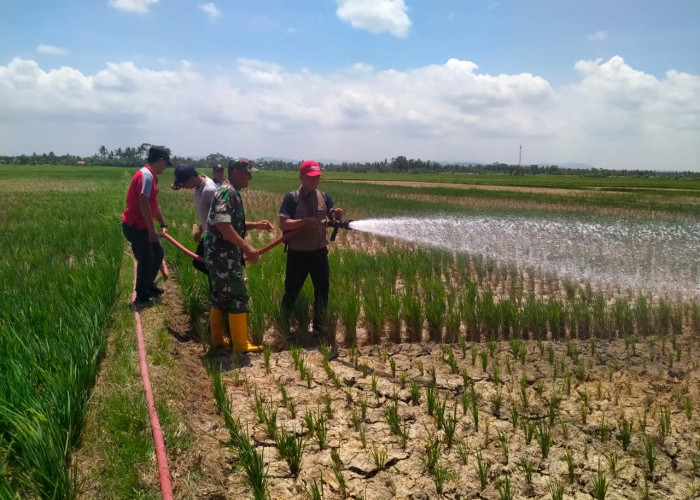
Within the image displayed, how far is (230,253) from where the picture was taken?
4113mm

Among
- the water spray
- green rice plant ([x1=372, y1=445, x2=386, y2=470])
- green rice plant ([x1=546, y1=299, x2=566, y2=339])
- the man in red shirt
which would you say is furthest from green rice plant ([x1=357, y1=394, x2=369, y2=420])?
the water spray

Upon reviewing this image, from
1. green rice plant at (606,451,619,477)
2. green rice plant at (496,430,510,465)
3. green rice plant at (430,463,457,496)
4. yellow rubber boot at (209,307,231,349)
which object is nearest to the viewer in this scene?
green rice plant at (430,463,457,496)

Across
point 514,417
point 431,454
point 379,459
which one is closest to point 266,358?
point 379,459

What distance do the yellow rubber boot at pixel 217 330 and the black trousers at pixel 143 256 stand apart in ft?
4.45

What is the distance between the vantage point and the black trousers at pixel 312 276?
457 centimetres

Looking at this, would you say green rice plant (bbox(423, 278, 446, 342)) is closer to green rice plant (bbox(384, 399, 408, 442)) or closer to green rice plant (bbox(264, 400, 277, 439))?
green rice plant (bbox(384, 399, 408, 442))

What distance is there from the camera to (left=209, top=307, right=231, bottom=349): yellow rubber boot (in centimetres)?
438

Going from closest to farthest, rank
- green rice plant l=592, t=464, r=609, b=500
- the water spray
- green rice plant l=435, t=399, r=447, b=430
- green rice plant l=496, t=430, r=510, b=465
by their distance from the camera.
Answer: green rice plant l=592, t=464, r=609, b=500 < green rice plant l=496, t=430, r=510, b=465 < green rice plant l=435, t=399, r=447, b=430 < the water spray

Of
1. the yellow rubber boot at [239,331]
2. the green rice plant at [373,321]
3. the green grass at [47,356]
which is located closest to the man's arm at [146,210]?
the green grass at [47,356]

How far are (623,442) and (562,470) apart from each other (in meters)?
0.55

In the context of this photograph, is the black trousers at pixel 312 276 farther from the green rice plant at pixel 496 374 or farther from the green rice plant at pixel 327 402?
the green rice plant at pixel 496 374

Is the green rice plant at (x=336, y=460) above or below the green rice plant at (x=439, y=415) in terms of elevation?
below

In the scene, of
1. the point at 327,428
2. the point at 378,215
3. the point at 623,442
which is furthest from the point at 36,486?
the point at 378,215

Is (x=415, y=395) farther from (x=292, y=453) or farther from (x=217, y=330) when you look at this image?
(x=217, y=330)
